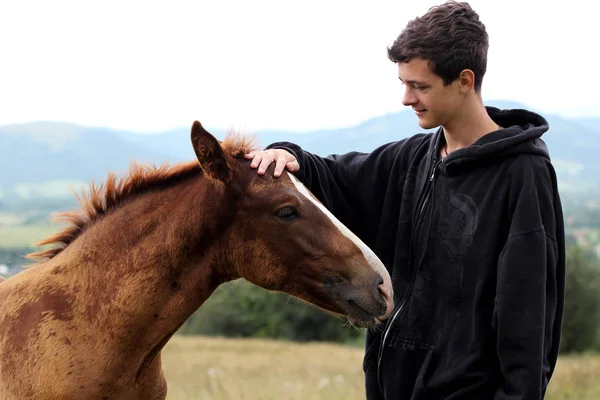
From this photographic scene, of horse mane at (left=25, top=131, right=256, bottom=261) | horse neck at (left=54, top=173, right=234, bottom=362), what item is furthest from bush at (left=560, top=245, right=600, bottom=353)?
horse neck at (left=54, top=173, right=234, bottom=362)

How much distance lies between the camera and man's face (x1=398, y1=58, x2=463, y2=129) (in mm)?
3098

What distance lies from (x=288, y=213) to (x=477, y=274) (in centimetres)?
94

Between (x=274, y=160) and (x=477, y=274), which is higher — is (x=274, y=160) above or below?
above

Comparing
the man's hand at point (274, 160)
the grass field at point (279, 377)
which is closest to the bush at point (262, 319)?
the grass field at point (279, 377)

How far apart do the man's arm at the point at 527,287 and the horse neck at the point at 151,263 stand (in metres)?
1.36

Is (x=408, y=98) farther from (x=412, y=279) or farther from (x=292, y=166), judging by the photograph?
(x=412, y=279)

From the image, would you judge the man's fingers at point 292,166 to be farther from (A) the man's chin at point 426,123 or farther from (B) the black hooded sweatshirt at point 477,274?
(A) the man's chin at point 426,123

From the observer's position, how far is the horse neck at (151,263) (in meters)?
3.30

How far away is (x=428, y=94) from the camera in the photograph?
3115mm

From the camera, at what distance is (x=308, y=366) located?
14016mm

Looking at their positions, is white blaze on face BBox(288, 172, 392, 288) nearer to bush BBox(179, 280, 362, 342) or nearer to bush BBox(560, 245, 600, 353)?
bush BBox(560, 245, 600, 353)

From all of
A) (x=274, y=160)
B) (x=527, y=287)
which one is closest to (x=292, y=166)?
(x=274, y=160)

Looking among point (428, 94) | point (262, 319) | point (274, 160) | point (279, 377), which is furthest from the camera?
point (262, 319)

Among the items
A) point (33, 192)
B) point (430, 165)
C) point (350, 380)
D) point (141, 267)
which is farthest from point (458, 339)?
point (33, 192)
